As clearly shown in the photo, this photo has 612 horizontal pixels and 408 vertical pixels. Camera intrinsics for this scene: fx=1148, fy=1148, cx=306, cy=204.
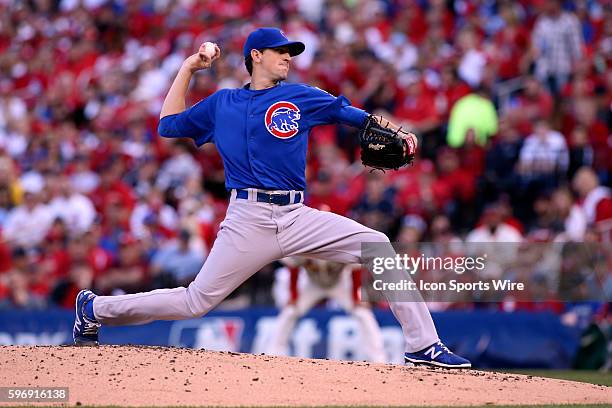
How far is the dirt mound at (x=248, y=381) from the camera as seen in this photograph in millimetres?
6789

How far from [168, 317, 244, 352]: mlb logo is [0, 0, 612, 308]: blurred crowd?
2.54ft

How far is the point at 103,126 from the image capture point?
58.2 ft

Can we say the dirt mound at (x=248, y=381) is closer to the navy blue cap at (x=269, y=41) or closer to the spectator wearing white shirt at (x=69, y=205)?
the navy blue cap at (x=269, y=41)

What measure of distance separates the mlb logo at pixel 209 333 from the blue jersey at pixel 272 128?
578cm

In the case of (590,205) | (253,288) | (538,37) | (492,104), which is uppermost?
(538,37)

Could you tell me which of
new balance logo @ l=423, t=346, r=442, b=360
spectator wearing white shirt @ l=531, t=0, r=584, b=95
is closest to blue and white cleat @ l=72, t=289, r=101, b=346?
new balance logo @ l=423, t=346, r=442, b=360

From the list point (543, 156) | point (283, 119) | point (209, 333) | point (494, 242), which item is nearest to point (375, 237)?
point (283, 119)

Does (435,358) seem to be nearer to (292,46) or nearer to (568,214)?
(292,46)

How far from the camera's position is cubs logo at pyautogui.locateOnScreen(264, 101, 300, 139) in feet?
23.7

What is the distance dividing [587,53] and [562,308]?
4693 mm

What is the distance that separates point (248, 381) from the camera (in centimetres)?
711

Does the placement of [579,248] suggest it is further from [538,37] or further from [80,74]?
[80,74]

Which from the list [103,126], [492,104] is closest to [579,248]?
[492,104]

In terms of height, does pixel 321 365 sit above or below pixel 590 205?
below
